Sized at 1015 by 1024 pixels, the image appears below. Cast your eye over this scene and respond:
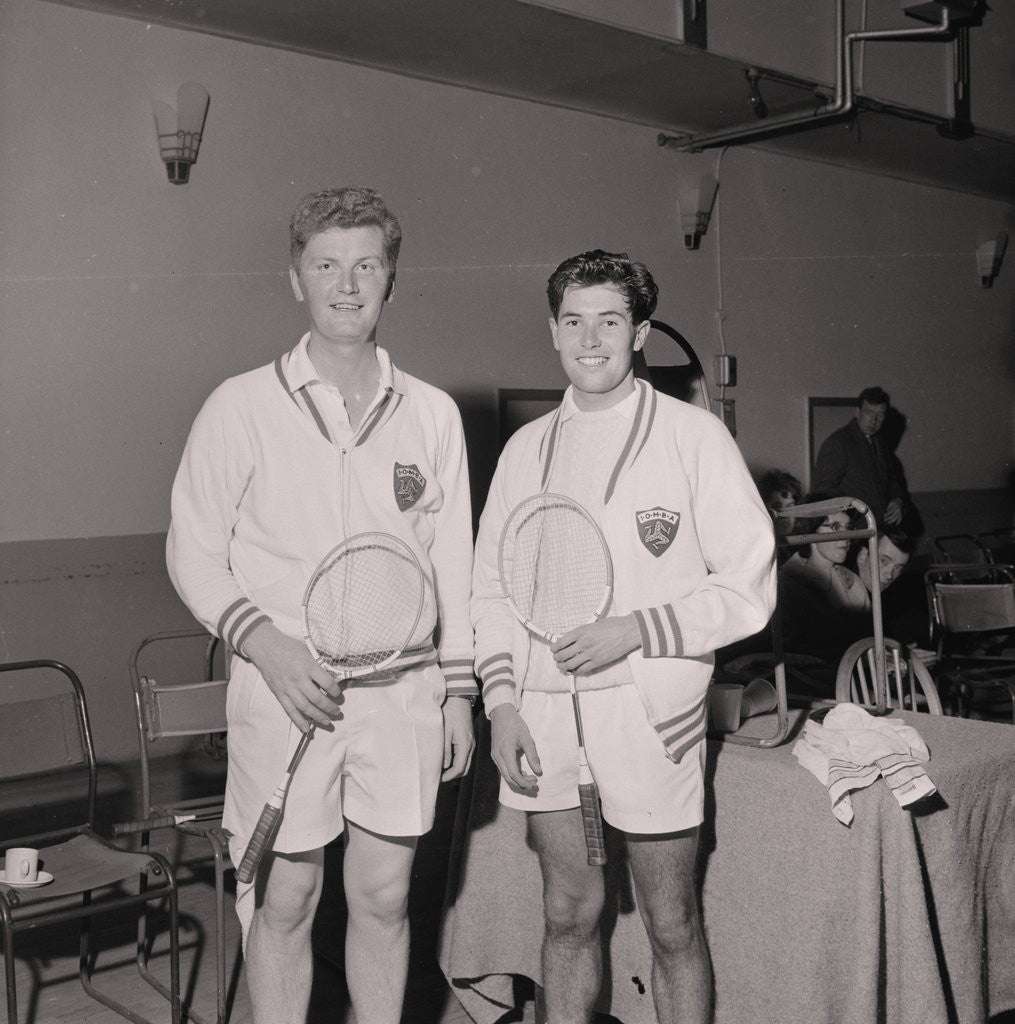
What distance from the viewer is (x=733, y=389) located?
804 cm

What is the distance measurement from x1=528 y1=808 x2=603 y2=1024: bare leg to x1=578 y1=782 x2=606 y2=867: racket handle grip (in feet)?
0.38

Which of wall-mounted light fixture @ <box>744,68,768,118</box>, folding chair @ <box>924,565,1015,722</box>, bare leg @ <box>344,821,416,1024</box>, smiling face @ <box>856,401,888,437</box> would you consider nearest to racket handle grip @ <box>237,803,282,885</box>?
bare leg @ <box>344,821,416,1024</box>

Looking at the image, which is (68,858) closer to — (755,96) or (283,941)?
(283,941)

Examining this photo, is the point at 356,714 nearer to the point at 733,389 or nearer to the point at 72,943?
the point at 72,943

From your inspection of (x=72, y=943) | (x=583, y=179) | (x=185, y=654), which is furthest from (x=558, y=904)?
(x=583, y=179)

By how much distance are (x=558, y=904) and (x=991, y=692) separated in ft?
16.2

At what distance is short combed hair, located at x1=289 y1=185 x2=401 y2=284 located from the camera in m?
2.02

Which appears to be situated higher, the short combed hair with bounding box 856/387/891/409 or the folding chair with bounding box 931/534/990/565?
A: the short combed hair with bounding box 856/387/891/409

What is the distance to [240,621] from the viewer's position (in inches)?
78.5

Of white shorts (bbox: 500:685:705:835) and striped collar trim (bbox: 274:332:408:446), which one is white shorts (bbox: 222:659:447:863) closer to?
white shorts (bbox: 500:685:705:835)

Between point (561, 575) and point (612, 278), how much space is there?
53cm

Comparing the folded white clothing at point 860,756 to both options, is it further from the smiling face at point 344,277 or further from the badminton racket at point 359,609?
the smiling face at point 344,277

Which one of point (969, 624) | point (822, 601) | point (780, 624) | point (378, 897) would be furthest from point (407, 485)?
point (969, 624)

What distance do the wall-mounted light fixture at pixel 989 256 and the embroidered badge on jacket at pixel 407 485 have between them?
30.7 ft
